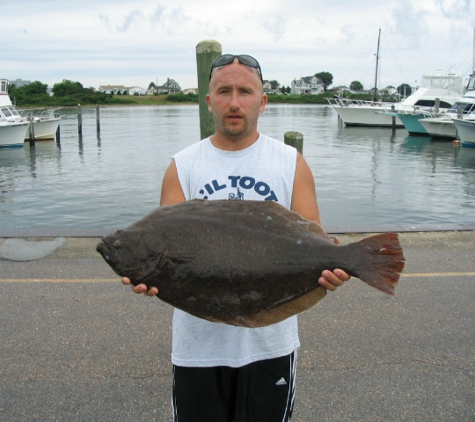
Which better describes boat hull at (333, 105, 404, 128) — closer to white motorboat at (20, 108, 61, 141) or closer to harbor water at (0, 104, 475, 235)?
harbor water at (0, 104, 475, 235)

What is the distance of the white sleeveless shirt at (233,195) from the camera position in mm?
2432

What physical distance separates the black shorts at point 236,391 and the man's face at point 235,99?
1145mm

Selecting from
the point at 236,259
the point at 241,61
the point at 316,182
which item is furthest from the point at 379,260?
the point at 316,182

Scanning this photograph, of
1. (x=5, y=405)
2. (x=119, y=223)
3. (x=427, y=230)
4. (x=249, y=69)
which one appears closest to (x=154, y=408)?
(x=5, y=405)

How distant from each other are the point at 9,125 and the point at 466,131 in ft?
91.7

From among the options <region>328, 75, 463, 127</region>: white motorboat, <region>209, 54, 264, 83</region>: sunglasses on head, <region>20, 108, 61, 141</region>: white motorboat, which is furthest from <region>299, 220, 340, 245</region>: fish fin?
<region>328, 75, 463, 127</region>: white motorboat

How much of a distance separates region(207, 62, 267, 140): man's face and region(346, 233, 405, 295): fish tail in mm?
779

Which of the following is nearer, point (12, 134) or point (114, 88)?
point (12, 134)

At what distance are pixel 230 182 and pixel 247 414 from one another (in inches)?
44.7

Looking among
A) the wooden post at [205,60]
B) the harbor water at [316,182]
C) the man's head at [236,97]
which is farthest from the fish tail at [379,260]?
the harbor water at [316,182]

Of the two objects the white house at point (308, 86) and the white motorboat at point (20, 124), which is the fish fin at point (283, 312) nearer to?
the white motorboat at point (20, 124)

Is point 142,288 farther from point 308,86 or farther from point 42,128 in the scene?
point 308,86

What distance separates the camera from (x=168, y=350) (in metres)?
4.33

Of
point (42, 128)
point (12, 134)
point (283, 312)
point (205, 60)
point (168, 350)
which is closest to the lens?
point (283, 312)
